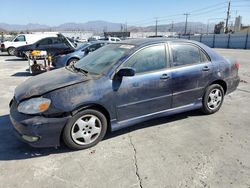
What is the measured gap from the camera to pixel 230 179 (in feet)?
9.07

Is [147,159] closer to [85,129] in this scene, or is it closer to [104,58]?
[85,129]

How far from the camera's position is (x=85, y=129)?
134 inches

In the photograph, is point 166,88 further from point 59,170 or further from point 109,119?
point 59,170

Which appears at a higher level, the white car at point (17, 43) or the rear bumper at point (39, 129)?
the white car at point (17, 43)

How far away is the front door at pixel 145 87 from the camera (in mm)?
3598

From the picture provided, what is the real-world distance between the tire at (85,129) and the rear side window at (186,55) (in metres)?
1.71

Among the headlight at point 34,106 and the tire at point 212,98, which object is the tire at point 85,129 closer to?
the headlight at point 34,106

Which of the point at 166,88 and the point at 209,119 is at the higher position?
the point at 166,88

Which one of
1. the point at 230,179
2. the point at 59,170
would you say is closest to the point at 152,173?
the point at 230,179

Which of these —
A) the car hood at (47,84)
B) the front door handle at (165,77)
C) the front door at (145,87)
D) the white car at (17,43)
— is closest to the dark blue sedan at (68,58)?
the car hood at (47,84)

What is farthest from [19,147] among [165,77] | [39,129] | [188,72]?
[188,72]

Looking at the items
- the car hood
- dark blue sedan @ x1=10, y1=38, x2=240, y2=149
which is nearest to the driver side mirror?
dark blue sedan @ x1=10, y1=38, x2=240, y2=149

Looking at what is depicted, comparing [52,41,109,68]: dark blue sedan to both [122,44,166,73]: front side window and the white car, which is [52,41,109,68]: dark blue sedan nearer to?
[122,44,166,73]: front side window

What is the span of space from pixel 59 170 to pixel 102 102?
1.10 meters
